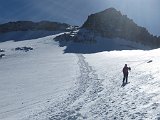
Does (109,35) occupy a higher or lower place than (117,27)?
lower

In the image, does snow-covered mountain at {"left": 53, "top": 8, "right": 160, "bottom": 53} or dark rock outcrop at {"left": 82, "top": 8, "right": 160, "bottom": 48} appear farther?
dark rock outcrop at {"left": 82, "top": 8, "right": 160, "bottom": 48}

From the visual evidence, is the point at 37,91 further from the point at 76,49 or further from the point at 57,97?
the point at 76,49

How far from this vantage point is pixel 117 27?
159 m

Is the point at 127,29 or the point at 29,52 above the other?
the point at 127,29

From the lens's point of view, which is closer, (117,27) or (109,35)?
(109,35)

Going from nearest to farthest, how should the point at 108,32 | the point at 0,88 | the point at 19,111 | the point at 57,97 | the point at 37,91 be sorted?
the point at 19,111 → the point at 57,97 → the point at 37,91 → the point at 0,88 → the point at 108,32

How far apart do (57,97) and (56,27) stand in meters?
147

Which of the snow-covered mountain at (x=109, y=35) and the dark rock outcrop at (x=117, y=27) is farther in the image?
the dark rock outcrop at (x=117, y=27)

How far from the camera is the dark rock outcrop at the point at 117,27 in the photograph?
155000 mm

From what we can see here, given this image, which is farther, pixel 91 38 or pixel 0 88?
pixel 91 38

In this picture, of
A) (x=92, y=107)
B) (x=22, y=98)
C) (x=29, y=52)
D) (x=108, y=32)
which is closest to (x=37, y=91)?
(x=22, y=98)

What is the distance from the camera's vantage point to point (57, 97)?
30.4 meters

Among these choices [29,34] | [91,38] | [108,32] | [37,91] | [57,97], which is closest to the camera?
[57,97]

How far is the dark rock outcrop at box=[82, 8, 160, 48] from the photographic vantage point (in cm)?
15500
